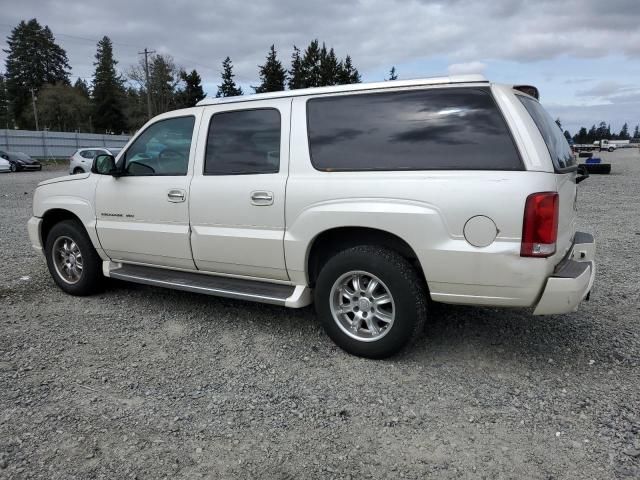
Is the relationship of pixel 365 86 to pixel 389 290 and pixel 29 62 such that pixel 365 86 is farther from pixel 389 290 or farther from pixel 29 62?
pixel 29 62

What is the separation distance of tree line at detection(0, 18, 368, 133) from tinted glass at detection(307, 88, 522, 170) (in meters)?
47.2

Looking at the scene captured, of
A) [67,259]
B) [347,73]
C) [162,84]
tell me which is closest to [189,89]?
[162,84]

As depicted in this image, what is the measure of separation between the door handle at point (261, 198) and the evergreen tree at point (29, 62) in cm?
9369

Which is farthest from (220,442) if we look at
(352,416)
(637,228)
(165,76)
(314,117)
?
(165,76)

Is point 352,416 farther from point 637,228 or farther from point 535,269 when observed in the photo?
point 637,228

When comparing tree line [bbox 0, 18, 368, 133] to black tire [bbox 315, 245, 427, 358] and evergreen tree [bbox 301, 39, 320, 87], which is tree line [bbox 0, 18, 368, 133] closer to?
evergreen tree [bbox 301, 39, 320, 87]

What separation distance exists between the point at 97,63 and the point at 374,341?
3889 inches

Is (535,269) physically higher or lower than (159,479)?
higher

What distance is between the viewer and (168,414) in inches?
122

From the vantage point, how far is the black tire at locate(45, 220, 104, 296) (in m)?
5.23

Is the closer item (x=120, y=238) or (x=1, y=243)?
(x=120, y=238)

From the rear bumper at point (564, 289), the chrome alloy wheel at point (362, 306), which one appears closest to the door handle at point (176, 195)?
the chrome alloy wheel at point (362, 306)

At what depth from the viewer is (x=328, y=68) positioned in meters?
59.0

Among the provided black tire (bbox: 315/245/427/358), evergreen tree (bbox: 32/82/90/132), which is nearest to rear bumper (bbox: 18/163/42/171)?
black tire (bbox: 315/245/427/358)
